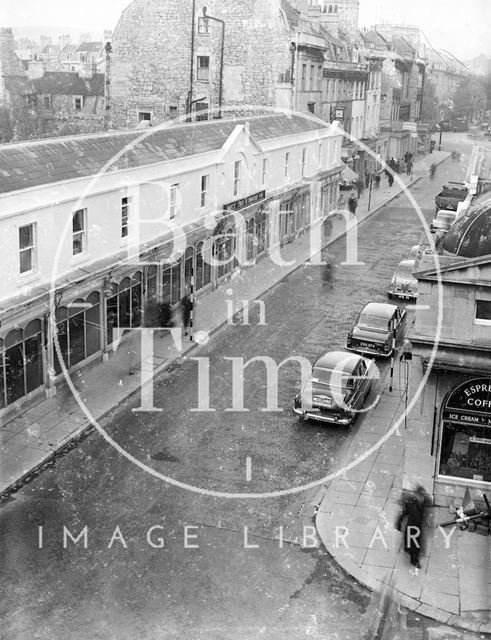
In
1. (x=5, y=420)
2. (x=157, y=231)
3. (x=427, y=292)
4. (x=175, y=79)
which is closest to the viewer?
(x=427, y=292)

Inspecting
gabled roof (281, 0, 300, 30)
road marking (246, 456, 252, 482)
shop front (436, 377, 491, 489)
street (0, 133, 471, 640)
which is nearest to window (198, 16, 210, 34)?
gabled roof (281, 0, 300, 30)

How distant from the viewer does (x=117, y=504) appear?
55.5 ft

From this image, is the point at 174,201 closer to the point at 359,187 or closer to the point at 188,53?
the point at 188,53

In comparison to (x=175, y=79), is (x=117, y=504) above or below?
below

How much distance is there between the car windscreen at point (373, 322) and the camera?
88.6ft

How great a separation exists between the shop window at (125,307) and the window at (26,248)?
4117mm

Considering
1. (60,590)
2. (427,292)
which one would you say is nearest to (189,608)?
(60,590)

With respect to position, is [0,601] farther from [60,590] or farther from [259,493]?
[259,493]

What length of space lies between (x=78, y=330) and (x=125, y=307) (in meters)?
3.11

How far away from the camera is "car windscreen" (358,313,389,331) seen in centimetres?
2700

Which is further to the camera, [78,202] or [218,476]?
[78,202]

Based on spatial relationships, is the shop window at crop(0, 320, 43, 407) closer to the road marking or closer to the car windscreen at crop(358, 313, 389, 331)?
the road marking

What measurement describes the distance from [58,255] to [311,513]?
10233 mm

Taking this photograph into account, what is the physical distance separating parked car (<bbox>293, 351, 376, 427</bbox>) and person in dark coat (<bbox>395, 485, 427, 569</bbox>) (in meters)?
4.14
